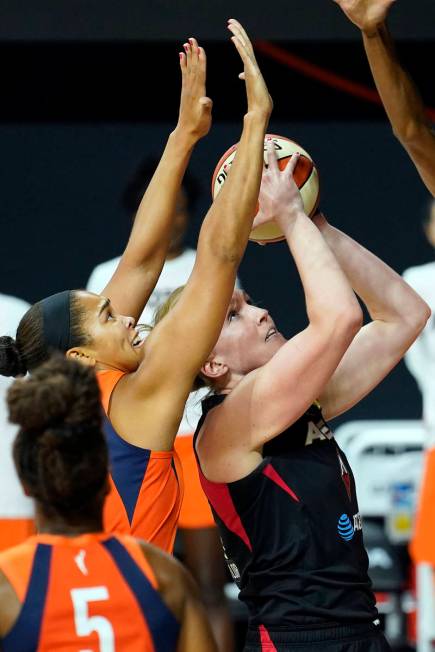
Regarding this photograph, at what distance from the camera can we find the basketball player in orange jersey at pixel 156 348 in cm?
279

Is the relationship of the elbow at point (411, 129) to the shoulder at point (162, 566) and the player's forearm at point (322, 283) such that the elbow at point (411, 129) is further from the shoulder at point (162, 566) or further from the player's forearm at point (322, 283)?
the shoulder at point (162, 566)

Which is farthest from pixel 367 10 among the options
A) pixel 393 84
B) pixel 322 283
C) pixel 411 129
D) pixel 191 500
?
pixel 191 500

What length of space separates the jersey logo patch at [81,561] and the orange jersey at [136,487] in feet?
2.10

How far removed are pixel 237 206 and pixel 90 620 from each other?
1.01 m

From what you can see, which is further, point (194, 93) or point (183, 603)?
point (194, 93)

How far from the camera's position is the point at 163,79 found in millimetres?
6410

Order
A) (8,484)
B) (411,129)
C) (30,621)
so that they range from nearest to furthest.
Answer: (30,621)
(411,129)
(8,484)

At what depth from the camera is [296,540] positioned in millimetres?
2875

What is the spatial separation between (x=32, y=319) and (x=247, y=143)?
614 millimetres

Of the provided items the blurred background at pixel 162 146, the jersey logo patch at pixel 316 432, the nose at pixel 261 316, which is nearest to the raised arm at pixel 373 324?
the jersey logo patch at pixel 316 432

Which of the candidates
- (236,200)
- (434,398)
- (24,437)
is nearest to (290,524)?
(236,200)

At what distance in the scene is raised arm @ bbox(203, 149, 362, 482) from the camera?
2840 millimetres

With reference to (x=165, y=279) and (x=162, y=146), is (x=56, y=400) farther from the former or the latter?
(x=162, y=146)

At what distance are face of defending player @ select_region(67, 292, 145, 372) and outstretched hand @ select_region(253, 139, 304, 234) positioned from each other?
40cm
